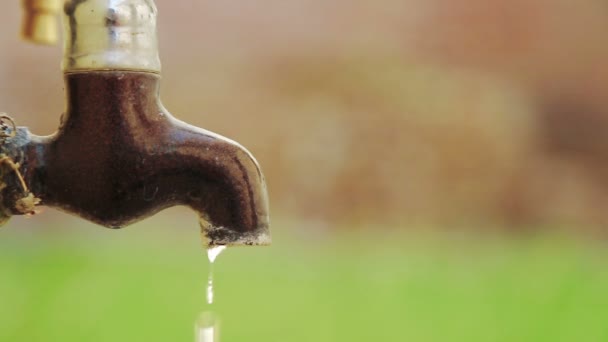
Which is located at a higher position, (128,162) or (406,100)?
(406,100)

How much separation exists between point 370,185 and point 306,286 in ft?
0.69

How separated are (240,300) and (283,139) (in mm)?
288

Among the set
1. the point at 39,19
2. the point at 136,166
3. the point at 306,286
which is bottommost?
the point at 306,286

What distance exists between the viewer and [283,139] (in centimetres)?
123

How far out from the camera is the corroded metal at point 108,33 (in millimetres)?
514

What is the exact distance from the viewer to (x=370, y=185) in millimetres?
1255

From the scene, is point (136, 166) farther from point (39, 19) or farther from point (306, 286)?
point (306, 286)

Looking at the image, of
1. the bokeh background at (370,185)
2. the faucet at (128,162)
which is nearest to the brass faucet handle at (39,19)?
the faucet at (128,162)

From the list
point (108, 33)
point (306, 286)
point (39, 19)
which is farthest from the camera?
point (306, 286)

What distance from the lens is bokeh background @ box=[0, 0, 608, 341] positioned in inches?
46.5

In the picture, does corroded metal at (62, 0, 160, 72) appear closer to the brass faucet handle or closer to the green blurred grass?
the brass faucet handle

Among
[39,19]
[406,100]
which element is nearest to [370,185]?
[406,100]

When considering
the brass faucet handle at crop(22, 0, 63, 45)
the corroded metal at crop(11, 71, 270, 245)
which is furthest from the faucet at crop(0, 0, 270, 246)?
the brass faucet handle at crop(22, 0, 63, 45)

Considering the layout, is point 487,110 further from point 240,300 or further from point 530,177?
point 240,300
